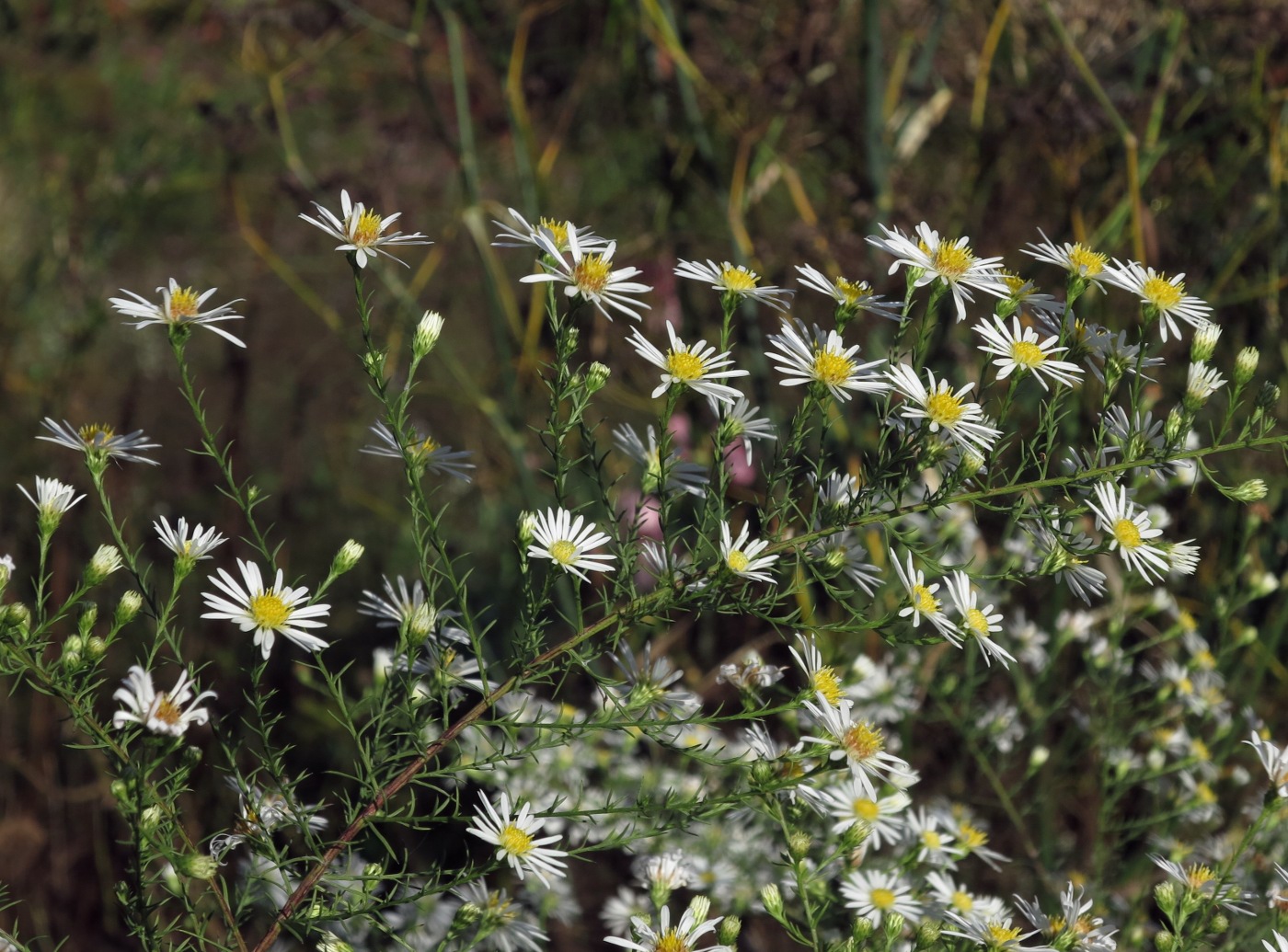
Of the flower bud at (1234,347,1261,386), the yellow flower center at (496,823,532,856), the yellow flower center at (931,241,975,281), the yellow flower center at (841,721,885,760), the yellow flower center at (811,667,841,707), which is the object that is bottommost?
the yellow flower center at (496,823,532,856)

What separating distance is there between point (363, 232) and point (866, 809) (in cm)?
81

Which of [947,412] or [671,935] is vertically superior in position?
[947,412]

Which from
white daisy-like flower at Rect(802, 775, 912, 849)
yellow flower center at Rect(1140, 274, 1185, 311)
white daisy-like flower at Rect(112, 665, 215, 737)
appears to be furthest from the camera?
white daisy-like flower at Rect(802, 775, 912, 849)

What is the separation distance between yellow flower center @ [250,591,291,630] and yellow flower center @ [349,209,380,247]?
1.08 feet

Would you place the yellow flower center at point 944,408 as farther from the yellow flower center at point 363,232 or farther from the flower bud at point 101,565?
the flower bud at point 101,565

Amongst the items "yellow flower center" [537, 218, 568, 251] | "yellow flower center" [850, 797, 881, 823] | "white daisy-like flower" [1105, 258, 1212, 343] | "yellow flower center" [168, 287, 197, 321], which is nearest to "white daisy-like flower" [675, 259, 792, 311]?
"yellow flower center" [537, 218, 568, 251]

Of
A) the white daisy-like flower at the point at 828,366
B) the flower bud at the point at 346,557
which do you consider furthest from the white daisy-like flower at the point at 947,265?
the flower bud at the point at 346,557

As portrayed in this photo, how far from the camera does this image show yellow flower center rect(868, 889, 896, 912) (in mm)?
1381

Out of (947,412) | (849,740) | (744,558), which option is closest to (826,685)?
(849,740)

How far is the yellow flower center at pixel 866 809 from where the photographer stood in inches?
52.7

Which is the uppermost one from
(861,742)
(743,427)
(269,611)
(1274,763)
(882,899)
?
→ (743,427)

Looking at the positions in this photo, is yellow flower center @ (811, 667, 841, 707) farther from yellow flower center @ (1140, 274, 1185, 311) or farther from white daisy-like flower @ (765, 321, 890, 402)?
yellow flower center @ (1140, 274, 1185, 311)

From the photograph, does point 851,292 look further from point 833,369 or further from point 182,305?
point 182,305

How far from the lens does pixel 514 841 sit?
1119mm
